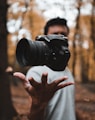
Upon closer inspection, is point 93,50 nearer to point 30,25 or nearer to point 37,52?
point 30,25

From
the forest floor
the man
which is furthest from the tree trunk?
the man

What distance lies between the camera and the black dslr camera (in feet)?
5.56

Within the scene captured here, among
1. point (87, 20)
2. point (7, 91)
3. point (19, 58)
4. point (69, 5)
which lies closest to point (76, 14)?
point (69, 5)

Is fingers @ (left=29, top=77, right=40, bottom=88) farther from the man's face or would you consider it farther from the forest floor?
the man's face

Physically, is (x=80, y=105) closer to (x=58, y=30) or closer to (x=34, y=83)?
(x=58, y=30)

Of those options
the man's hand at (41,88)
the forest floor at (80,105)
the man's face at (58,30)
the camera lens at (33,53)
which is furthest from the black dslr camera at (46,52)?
Answer: the man's face at (58,30)

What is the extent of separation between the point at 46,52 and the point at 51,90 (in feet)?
0.70

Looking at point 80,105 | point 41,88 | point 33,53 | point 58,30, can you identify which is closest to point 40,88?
point 41,88

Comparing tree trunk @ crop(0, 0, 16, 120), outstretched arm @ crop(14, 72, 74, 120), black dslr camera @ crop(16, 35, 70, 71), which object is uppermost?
black dslr camera @ crop(16, 35, 70, 71)

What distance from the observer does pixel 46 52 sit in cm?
173

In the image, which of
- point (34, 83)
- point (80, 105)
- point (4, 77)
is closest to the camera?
point (34, 83)

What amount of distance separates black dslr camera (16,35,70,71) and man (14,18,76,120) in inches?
3.4

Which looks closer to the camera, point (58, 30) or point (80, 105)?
point (58, 30)

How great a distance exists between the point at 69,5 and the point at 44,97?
7.64m
